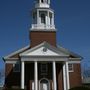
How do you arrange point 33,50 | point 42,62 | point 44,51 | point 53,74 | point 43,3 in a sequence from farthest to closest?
1. point 43,3
2. point 42,62
3. point 44,51
4. point 33,50
5. point 53,74

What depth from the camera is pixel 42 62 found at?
45844 mm

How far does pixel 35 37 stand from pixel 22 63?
6.71 m

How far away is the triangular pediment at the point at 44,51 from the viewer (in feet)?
145

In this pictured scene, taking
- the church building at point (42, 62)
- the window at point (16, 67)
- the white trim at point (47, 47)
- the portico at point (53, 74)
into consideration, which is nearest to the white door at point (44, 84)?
the church building at point (42, 62)

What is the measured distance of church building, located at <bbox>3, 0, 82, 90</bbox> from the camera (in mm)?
44000

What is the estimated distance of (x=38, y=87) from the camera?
45.8m

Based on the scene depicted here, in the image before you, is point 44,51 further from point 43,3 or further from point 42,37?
point 43,3

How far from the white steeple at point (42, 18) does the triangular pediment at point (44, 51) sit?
4523mm

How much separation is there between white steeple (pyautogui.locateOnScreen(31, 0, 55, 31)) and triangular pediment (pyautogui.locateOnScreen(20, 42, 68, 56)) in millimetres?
4523

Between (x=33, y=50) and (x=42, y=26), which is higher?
(x=42, y=26)

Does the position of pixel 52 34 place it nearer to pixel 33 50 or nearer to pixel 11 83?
pixel 33 50

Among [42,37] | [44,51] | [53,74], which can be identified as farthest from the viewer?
[42,37]

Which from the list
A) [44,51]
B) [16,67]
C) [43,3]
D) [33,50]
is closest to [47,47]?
[44,51]

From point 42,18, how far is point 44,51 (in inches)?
293
